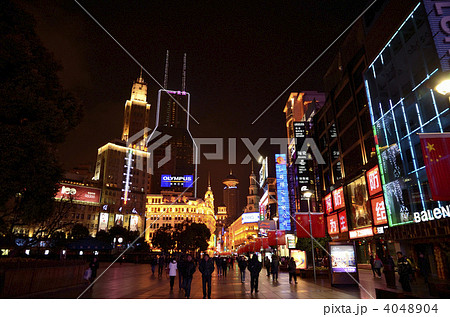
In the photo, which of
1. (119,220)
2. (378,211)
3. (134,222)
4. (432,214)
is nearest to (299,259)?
(378,211)

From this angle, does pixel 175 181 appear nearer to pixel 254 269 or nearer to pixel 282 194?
pixel 282 194

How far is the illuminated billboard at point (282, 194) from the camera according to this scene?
5444 cm

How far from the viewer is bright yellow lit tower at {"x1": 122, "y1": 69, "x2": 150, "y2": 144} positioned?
136375 mm

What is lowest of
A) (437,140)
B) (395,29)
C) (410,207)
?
(410,207)

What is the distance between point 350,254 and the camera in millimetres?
15227

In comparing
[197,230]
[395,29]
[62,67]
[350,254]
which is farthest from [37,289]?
[197,230]

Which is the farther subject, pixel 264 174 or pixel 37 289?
pixel 264 174

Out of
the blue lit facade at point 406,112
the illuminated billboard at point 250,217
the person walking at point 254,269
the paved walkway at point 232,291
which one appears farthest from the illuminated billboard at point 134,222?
the person walking at point 254,269

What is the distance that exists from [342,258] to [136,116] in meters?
139

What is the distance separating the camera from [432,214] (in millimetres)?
18344

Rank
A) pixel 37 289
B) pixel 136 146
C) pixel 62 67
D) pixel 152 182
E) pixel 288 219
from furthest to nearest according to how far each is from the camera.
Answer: pixel 152 182 → pixel 136 146 → pixel 288 219 → pixel 62 67 → pixel 37 289

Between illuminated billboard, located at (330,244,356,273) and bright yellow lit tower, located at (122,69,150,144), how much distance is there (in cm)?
12627

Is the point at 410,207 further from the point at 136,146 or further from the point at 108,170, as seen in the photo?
the point at 136,146

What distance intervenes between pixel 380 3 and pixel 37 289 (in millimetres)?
34459
